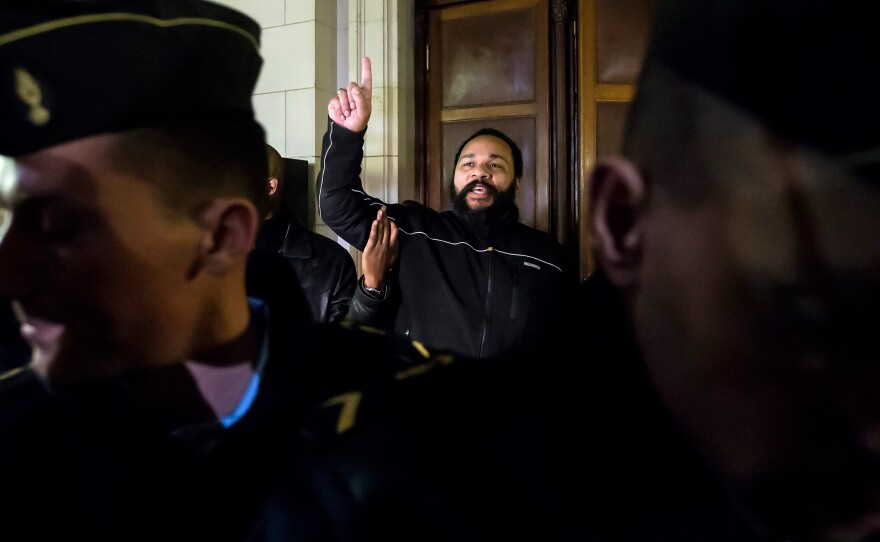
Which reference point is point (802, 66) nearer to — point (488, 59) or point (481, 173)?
point (481, 173)

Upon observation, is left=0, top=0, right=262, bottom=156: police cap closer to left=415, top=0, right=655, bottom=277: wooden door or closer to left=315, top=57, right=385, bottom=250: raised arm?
left=315, top=57, right=385, bottom=250: raised arm

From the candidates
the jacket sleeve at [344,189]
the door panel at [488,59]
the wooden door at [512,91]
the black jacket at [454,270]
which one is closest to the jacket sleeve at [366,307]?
the black jacket at [454,270]

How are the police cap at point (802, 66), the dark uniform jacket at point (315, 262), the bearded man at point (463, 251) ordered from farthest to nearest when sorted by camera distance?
the bearded man at point (463, 251) < the dark uniform jacket at point (315, 262) < the police cap at point (802, 66)

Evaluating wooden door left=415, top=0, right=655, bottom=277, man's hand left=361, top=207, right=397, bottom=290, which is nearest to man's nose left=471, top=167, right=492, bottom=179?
wooden door left=415, top=0, right=655, bottom=277

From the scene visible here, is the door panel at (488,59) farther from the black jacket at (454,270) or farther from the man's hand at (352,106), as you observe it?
the man's hand at (352,106)

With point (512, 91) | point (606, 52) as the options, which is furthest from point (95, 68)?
point (512, 91)

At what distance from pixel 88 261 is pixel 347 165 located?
956mm

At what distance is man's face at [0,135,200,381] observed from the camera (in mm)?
406

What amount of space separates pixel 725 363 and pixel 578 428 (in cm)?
16

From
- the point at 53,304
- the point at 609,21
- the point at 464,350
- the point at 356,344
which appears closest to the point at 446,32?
the point at 609,21

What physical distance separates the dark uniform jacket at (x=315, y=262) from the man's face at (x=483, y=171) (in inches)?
27.0

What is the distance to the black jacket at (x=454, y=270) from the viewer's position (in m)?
1.48

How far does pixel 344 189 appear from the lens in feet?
4.68

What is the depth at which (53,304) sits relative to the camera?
1.36 feet
